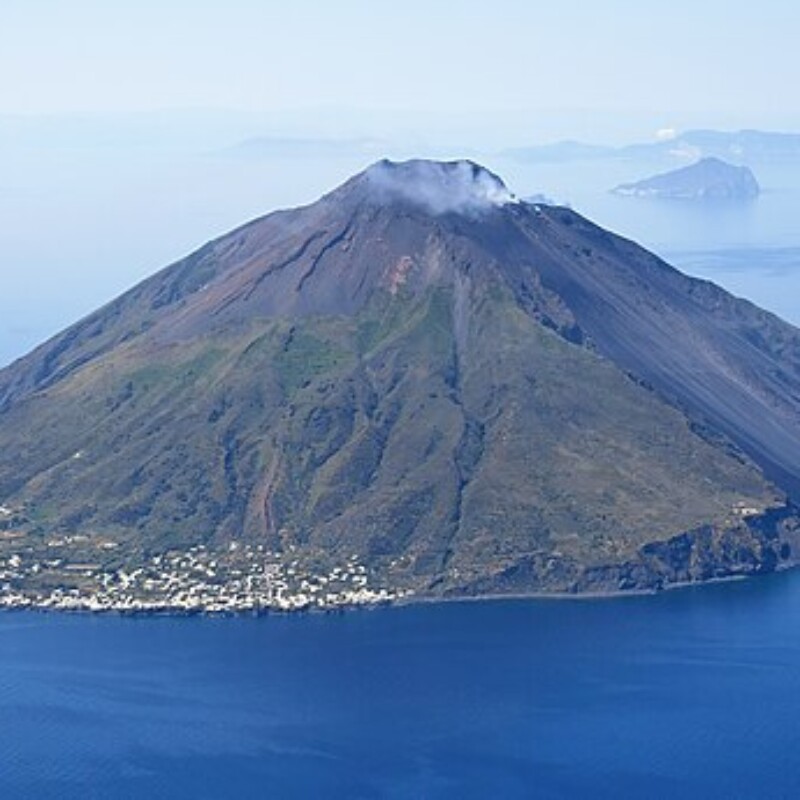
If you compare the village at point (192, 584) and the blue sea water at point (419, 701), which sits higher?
the village at point (192, 584)

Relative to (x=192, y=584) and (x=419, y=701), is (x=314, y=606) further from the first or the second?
(x=419, y=701)

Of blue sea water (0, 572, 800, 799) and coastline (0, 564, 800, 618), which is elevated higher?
coastline (0, 564, 800, 618)

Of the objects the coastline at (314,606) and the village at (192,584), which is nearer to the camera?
the coastline at (314,606)

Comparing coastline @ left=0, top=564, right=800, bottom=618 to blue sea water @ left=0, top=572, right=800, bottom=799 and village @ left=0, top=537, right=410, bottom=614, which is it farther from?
Answer: blue sea water @ left=0, top=572, right=800, bottom=799

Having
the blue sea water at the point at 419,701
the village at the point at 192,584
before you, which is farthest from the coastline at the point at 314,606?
the blue sea water at the point at 419,701

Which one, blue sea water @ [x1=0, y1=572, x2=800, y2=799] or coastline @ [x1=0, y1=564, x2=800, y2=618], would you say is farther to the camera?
coastline @ [x1=0, y1=564, x2=800, y2=618]

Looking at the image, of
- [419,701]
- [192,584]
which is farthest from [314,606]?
[419,701]

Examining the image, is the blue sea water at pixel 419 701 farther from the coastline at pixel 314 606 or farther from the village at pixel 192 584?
the village at pixel 192 584

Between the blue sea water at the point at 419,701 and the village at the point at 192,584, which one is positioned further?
the village at the point at 192,584

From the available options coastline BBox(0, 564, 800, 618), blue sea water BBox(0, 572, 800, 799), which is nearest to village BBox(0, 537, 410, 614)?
coastline BBox(0, 564, 800, 618)
